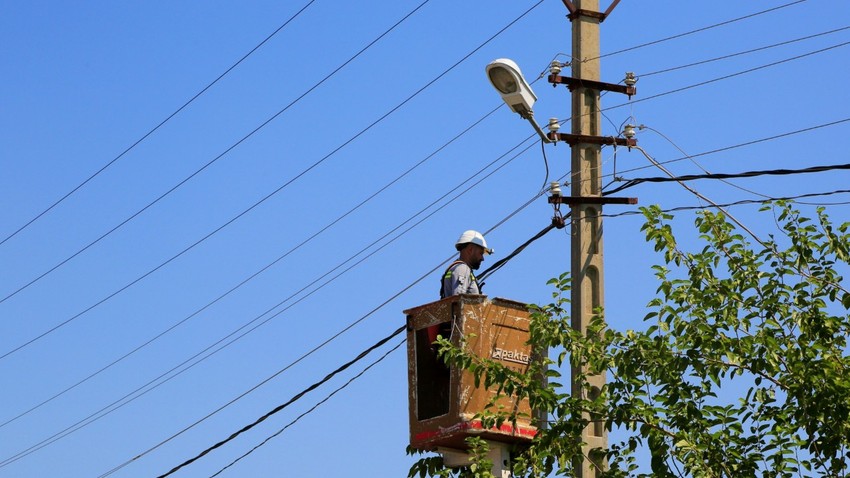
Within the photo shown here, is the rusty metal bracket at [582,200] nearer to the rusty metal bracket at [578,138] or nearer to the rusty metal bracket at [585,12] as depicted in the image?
the rusty metal bracket at [578,138]

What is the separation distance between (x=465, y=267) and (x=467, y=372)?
1.01m

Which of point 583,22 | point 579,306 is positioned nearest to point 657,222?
point 579,306

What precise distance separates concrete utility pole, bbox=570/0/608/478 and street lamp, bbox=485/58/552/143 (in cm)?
40

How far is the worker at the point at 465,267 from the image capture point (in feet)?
51.7

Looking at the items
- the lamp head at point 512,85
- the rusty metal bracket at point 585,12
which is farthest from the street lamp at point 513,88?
the rusty metal bracket at point 585,12

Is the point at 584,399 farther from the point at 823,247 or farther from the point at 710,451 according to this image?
the point at 823,247

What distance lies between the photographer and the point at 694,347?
1482cm

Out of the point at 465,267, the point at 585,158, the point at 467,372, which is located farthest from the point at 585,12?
the point at 467,372

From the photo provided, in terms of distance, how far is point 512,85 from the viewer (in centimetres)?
Result: 1584

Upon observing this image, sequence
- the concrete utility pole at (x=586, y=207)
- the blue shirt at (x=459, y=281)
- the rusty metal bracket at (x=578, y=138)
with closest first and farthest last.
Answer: the concrete utility pole at (x=586, y=207) → the blue shirt at (x=459, y=281) → the rusty metal bracket at (x=578, y=138)

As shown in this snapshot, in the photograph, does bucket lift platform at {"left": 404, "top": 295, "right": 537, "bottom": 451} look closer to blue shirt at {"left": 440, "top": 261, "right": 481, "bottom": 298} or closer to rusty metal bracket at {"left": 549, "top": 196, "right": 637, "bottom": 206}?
blue shirt at {"left": 440, "top": 261, "right": 481, "bottom": 298}

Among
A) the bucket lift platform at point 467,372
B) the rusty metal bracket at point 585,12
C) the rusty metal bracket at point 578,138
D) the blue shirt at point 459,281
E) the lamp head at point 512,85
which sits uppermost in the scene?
the rusty metal bracket at point 585,12

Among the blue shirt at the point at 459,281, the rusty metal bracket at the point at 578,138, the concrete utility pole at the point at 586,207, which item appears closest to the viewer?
the concrete utility pole at the point at 586,207

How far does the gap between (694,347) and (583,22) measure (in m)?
3.26
